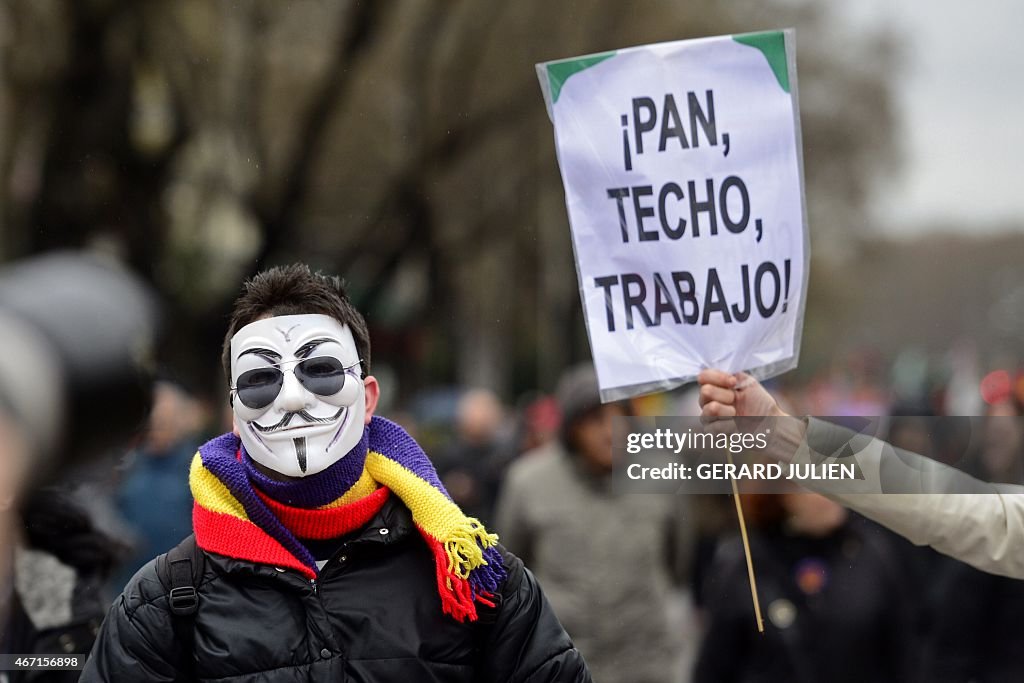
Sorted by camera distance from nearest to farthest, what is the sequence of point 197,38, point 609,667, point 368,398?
point 368,398, point 609,667, point 197,38

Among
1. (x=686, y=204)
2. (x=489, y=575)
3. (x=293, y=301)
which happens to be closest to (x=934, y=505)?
(x=686, y=204)

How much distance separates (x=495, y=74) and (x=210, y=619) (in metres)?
11.9

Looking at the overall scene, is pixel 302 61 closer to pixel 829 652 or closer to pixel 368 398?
pixel 829 652

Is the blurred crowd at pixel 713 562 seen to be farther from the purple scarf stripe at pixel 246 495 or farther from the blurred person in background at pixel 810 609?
the purple scarf stripe at pixel 246 495

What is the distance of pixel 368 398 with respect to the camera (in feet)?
9.93

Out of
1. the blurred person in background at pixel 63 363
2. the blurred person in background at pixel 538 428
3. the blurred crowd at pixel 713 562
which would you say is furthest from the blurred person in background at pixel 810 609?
the blurred person in background at pixel 538 428

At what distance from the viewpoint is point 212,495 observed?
2730 mm

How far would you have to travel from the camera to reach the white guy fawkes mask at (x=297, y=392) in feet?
9.19

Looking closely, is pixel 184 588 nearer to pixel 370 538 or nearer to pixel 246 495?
pixel 246 495

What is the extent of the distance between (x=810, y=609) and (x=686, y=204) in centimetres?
204

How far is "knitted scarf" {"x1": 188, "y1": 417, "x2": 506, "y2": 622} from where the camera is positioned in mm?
2658

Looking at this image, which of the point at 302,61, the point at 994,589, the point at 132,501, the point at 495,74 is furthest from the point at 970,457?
the point at 302,61

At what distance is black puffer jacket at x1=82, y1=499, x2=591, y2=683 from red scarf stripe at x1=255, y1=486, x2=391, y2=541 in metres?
0.03

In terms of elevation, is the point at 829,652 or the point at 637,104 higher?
the point at 637,104
